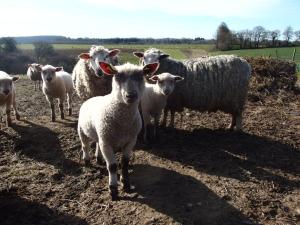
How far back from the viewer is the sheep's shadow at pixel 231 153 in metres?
6.76

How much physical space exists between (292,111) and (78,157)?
6786 mm

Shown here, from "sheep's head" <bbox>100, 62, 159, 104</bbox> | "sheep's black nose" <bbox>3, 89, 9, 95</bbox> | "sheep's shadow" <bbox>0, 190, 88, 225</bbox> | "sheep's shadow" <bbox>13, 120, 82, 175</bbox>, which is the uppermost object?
"sheep's head" <bbox>100, 62, 159, 104</bbox>

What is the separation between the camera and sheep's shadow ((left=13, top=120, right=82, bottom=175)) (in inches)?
289

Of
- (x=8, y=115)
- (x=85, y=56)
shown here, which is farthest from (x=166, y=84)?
(x=8, y=115)

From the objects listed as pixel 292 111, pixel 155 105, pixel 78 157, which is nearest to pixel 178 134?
pixel 155 105

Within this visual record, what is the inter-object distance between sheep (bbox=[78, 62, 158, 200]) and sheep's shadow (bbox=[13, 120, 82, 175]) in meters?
1.52

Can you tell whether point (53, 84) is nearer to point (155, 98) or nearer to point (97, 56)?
point (97, 56)

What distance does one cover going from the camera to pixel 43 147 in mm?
8305

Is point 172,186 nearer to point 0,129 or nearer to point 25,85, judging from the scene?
point 0,129

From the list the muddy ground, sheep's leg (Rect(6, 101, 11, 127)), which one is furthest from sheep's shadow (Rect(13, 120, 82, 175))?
sheep's leg (Rect(6, 101, 11, 127))

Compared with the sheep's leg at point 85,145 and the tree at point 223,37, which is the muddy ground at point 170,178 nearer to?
the sheep's leg at point 85,145

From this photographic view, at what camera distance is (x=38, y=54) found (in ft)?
137

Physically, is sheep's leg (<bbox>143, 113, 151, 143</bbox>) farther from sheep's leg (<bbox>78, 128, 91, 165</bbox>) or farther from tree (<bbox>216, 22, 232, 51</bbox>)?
tree (<bbox>216, 22, 232, 51</bbox>)

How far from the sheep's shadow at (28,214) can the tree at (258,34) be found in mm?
57046
